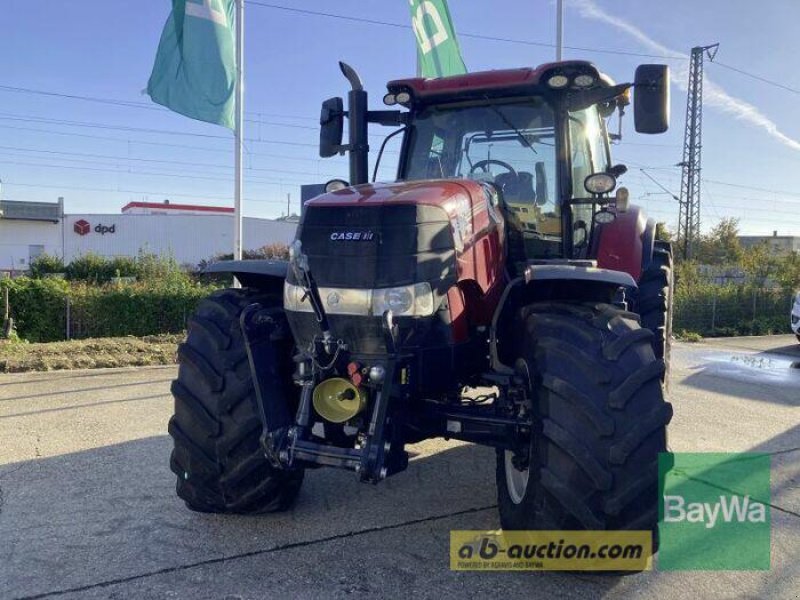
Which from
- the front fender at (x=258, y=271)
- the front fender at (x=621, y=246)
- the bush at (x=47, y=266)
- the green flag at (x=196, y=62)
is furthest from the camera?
the bush at (x=47, y=266)

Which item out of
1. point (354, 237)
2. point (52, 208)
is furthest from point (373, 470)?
point (52, 208)

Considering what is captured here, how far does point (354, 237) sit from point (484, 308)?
87 centimetres

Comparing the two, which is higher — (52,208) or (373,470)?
(52,208)

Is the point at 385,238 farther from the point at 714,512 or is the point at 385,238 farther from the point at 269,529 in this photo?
the point at 714,512

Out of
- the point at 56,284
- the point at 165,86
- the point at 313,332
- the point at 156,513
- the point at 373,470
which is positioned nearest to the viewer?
the point at 373,470

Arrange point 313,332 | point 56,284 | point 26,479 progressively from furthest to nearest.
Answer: point 56,284, point 26,479, point 313,332

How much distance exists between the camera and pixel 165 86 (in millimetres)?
9555

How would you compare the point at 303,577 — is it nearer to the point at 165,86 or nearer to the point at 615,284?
the point at 615,284

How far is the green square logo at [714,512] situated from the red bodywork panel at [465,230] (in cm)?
117

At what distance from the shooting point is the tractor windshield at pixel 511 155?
14.6 feet

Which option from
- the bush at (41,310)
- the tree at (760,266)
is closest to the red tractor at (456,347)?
the bush at (41,310)

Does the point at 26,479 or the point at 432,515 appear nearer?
the point at 432,515
